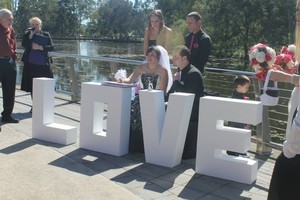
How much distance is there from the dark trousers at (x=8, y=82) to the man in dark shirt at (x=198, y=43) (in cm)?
287

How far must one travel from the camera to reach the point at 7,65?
21.3 ft

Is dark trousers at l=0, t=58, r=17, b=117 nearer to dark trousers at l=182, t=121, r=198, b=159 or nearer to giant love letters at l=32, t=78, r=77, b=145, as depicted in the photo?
giant love letters at l=32, t=78, r=77, b=145

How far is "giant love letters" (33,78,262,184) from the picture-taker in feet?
13.6

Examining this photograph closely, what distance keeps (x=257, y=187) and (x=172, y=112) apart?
1.16 m

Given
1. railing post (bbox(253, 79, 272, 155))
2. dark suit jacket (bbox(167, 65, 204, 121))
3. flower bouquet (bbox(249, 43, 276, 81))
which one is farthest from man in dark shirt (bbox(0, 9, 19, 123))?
flower bouquet (bbox(249, 43, 276, 81))

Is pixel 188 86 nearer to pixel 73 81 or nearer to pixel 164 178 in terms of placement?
pixel 164 178

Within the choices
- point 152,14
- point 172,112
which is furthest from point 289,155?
point 152,14

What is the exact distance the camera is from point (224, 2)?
44938mm

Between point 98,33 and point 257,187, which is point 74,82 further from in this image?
point 98,33

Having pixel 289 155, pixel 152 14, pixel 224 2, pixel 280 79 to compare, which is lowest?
pixel 289 155

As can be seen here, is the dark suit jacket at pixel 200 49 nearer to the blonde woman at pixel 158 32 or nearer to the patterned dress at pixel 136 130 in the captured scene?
the blonde woman at pixel 158 32

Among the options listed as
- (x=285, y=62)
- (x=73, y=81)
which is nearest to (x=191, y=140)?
(x=285, y=62)

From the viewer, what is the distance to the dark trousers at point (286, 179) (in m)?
2.25

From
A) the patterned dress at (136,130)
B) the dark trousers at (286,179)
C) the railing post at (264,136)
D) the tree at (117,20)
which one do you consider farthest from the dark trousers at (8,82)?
the tree at (117,20)
